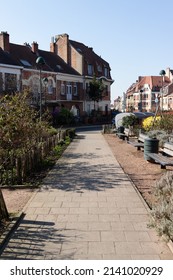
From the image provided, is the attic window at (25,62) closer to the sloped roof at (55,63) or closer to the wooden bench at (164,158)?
the sloped roof at (55,63)

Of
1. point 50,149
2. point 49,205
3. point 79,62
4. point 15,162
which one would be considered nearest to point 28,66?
point 79,62

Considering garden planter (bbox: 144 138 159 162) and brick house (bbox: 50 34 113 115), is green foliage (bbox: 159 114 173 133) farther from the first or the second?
brick house (bbox: 50 34 113 115)

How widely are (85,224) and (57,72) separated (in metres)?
37.2

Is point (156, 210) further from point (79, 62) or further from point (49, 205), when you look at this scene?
point (79, 62)

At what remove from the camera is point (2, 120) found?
322 inches

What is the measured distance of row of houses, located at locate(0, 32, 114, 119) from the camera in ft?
110

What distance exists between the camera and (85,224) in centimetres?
585

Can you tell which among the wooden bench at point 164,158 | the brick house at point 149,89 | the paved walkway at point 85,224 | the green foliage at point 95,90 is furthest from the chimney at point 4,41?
the brick house at point 149,89

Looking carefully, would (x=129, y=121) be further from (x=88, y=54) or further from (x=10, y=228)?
(x=88, y=54)

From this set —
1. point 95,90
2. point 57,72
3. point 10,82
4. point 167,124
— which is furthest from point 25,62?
point 167,124

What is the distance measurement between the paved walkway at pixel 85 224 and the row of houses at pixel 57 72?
78.3ft

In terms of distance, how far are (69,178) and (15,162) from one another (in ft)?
5.54

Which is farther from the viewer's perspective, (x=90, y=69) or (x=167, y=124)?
(x=90, y=69)

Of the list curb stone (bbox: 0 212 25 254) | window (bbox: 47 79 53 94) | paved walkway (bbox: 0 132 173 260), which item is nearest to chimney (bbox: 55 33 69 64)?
window (bbox: 47 79 53 94)
